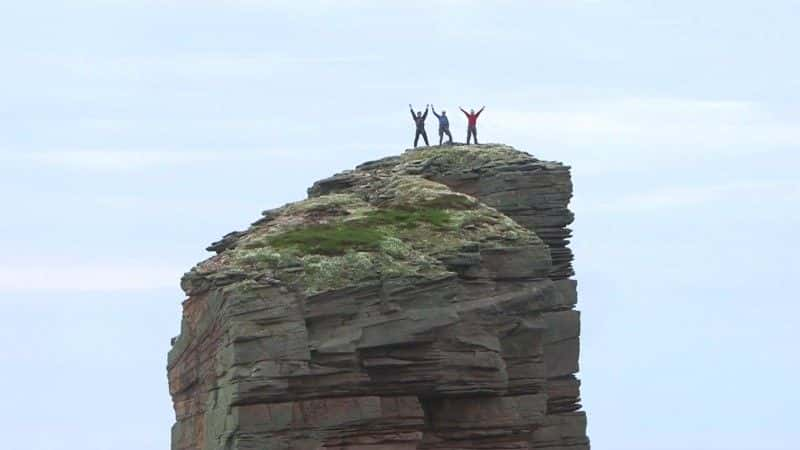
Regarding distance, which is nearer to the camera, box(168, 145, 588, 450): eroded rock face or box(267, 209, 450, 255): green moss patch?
box(168, 145, 588, 450): eroded rock face

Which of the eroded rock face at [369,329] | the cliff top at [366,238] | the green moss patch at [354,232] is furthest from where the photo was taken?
the green moss patch at [354,232]

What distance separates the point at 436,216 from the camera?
4094 inches

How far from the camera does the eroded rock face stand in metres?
94.9

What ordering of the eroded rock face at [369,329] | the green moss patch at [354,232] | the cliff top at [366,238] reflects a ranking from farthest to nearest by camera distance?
the green moss patch at [354,232] → the cliff top at [366,238] → the eroded rock face at [369,329]

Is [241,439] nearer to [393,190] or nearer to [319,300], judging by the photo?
[319,300]

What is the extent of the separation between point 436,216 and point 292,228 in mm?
6140

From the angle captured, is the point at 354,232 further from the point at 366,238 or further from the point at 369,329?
the point at 369,329

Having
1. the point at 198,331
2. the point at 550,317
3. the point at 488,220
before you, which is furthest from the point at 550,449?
the point at 198,331

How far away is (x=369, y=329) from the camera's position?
96438mm

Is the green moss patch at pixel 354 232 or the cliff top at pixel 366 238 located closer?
the cliff top at pixel 366 238

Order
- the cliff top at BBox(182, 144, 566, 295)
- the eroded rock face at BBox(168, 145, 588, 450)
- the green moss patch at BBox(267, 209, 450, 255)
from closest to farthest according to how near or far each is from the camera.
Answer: the eroded rock face at BBox(168, 145, 588, 450) → the cliff top at BBox(182, 144, 566, 295) → the green moss patch at BBox(267, 209, 450, 255)

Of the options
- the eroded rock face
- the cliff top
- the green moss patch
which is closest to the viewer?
the eroded rock face

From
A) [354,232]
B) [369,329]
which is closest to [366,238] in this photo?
[354,232]

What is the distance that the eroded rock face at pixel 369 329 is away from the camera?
3735 inches
